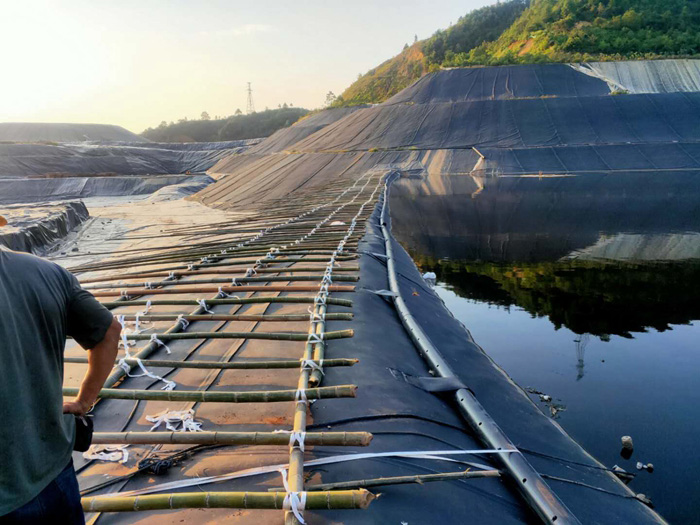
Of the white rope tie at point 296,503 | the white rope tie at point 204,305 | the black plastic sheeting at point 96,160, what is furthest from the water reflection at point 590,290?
the black plastic sheeting at point 96,160

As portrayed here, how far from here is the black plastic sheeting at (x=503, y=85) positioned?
39625 mm

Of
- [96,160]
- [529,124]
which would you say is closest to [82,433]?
[529,124]

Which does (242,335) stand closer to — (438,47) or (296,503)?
(296,503)

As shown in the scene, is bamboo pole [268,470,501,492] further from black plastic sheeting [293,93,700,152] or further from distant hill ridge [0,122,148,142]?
distant hill ridge [0,122,148,142]

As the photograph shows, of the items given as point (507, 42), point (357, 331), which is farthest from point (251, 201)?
point (507, 42)

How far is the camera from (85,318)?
6.13ft

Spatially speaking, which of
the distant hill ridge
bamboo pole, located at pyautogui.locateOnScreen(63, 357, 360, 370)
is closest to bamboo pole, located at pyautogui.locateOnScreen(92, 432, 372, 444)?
bamboo pole, located at pyautogui.locateOnScreen(63, 357, 360, 370)

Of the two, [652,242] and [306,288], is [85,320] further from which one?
[652,242]

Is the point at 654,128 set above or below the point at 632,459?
above

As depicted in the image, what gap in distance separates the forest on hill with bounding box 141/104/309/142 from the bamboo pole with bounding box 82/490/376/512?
81.6 meters

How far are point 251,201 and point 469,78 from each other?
28545mm

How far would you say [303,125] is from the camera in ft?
158

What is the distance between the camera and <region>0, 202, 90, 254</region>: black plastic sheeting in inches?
476

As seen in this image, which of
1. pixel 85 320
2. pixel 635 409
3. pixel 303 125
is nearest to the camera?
pixel 85 320
